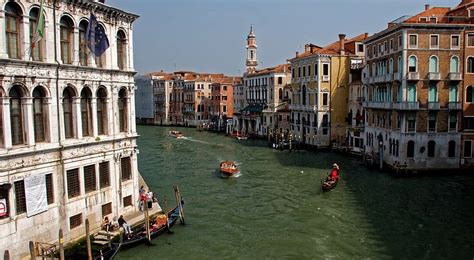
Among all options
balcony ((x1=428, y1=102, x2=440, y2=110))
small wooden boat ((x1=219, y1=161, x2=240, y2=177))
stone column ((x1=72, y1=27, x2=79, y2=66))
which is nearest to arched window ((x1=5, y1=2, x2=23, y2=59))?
stone column ((x1=72, y1=27, x2=79, y2=66))

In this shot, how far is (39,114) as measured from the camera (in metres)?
11.6

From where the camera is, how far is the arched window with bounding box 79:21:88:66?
41.7 feet

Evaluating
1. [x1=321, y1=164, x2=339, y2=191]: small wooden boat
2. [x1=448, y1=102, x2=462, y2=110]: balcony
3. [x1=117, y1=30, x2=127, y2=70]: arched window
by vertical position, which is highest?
[x1=117, y1=30, x2=127, y2=70]: arched window

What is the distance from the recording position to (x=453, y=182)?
21688 millimetres

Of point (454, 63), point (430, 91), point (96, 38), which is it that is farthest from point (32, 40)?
point (454, 63)

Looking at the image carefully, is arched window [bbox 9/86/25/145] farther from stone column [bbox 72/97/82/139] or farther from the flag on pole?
stone column [bbox 72/97/82/139]

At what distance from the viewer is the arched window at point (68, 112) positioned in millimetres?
12359

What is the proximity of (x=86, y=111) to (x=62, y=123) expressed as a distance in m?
1.21

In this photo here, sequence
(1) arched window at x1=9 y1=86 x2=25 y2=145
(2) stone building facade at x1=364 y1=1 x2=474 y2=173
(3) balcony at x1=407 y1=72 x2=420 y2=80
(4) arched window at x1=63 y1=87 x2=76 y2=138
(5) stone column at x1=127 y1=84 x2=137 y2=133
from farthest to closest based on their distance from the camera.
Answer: (2) stone building facade at x1=364 y1=1 x2=474 y2=173 < (3) balcony at x1=407 y1=72 x2=420 y2=80 < (5) stone column at x1=127 y1=84 x2=137 y2=133 < (4) arched window at x1=63 y1=87 x2=76 y2=138 < (1) arched window at x1=9 y1=86 x2=25 y2=145

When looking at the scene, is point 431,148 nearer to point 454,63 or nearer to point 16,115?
point 454,63

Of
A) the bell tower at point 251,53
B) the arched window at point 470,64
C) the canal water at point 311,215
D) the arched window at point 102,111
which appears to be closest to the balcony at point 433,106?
the arched window at point 470,64

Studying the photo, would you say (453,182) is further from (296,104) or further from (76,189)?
(296,104)

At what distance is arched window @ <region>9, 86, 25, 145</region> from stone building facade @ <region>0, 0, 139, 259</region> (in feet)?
0.08

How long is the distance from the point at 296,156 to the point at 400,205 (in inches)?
600
